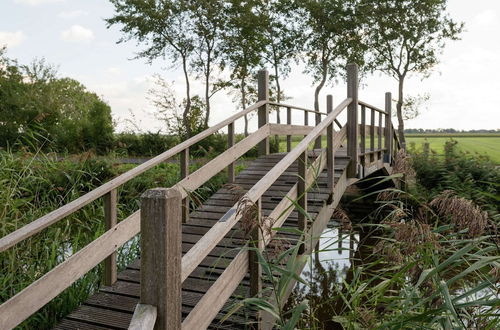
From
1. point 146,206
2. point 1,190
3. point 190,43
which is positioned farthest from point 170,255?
point 190,43

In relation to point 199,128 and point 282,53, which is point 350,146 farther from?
point 282,53

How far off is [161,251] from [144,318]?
0.94 ft

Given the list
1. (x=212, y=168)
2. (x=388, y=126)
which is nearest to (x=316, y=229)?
(x=212, y=168)

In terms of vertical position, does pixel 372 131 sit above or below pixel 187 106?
below

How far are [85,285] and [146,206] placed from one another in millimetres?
2954

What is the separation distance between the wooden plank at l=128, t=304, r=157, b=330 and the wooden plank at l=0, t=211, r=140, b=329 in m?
1.38

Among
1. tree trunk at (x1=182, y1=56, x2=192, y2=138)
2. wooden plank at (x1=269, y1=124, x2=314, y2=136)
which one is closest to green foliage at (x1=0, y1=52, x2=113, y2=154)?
tree trunk at (x1=182, y1=56, x2=192, y2=138)

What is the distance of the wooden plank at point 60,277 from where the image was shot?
3053 mm

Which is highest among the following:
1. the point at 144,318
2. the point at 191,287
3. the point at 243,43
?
the point at 243,43

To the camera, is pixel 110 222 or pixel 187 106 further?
pixel 187 106

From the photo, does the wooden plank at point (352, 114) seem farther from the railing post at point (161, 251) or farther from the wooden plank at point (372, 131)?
the railing post at point (161, 251)

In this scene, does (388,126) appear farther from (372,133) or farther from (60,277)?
(60,277)

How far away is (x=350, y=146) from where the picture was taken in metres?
7.39

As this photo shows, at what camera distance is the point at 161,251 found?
6.77ft
